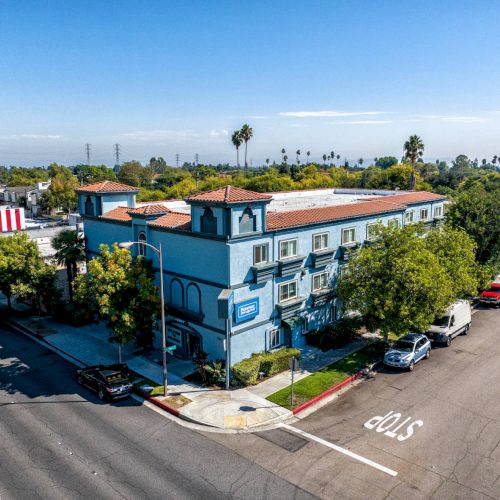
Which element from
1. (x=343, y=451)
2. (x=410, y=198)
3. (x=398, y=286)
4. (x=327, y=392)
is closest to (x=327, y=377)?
(x=327, y=392)

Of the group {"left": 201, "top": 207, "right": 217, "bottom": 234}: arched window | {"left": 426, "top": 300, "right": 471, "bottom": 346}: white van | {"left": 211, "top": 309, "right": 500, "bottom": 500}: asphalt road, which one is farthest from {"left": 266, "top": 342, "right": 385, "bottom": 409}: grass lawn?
{"left": 201, "top": 207, "right": 217, "bottom": 234}: arched window

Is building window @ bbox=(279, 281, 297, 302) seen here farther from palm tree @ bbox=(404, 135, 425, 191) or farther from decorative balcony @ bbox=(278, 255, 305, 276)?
palm tree @ bbox=(404, 135, 425, 191)

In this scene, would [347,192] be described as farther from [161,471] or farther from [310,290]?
[161,471]

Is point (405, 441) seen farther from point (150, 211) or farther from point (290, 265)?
point (150, 211)

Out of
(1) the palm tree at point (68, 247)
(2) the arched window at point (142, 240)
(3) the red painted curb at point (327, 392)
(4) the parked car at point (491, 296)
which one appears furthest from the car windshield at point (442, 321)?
(1) the palm tree at point (68, 247)

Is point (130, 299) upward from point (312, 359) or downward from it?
upward

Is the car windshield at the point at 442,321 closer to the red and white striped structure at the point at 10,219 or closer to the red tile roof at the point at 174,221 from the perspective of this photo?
the red tile roof at the point at 174,221

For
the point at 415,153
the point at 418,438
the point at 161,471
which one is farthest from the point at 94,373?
the point at 415,153
